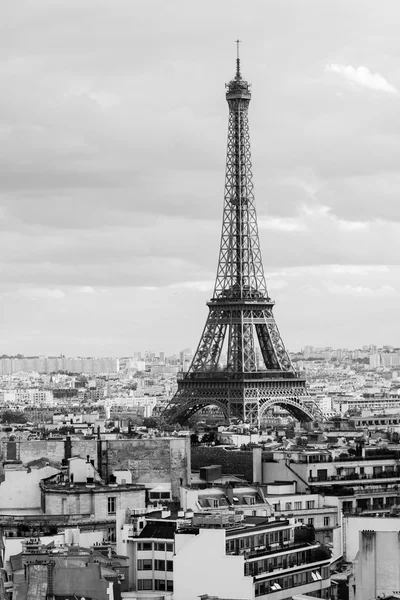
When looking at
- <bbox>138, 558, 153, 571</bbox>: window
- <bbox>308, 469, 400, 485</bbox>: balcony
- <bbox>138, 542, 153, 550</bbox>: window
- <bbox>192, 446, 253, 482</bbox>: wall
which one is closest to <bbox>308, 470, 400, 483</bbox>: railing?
<bbox>308, 469, 400, 485</bbox>: balcony

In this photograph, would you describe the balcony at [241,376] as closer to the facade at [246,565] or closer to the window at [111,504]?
the window at [111,504]

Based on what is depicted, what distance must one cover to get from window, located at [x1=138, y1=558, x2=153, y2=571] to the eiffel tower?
6945cm

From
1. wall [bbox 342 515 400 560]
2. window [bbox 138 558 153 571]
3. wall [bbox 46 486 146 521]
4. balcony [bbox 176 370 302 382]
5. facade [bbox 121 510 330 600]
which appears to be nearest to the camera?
facade [bbox 121 510 330 600]

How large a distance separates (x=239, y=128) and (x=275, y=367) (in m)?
14.6

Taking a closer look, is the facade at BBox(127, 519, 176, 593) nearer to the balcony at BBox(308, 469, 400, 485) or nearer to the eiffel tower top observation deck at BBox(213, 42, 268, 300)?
the balcony at BBox(308, 469, 400, 485)

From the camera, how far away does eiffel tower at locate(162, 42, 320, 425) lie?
121 meters

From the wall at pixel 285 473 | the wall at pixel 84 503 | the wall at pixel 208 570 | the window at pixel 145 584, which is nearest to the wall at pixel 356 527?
the window at pixel 145 584

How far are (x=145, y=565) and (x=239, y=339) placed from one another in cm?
7974

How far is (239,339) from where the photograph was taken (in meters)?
125

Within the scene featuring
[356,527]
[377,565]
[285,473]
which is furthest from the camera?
[285,473]

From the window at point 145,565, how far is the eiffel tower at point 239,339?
69453 mm

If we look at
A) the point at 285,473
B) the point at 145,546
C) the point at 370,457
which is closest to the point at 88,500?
the point at 285,473

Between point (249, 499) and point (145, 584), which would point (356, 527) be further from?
point (249, 499)

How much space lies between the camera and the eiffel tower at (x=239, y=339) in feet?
396
